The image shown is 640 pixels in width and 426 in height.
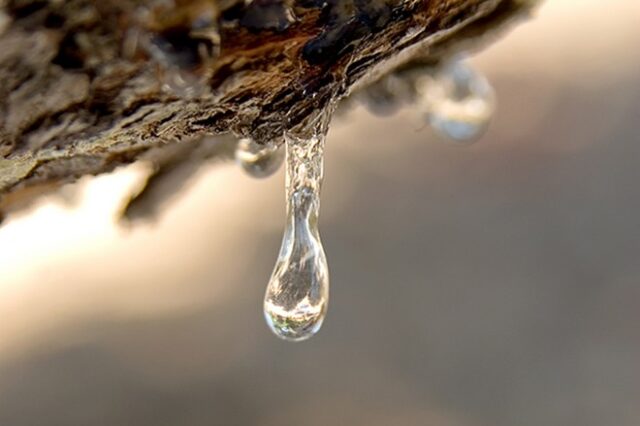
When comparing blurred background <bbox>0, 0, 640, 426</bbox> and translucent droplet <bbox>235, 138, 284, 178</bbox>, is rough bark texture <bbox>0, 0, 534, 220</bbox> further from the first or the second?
blurred background <bbox>0, 0, 640, 426</bbox>

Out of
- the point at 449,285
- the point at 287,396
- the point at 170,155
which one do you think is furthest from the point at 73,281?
the point at 170,155

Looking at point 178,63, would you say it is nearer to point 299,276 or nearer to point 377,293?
point 299,276

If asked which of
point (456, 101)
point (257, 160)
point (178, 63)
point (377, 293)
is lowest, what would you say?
point (178, 63)

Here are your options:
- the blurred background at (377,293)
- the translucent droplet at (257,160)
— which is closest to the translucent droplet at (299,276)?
the translucent droplet at (257,160)

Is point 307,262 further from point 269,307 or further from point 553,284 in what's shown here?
point 553,284

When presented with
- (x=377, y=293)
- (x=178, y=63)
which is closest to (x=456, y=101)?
(x=178, y=63)

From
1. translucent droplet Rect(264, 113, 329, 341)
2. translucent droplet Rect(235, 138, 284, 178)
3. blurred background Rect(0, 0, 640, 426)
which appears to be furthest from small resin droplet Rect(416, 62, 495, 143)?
blurred background Rect(0, 0, 640, 426)
